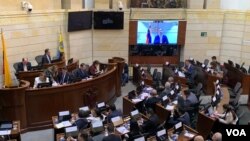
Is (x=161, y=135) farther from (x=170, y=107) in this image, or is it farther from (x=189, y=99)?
(x=189, y=99)

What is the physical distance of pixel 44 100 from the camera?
10102 millimetres

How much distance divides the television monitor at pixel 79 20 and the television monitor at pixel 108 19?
39cm

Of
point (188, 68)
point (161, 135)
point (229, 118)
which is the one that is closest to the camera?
point (161, 135)

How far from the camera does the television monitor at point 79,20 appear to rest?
50.6ft

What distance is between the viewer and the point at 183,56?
58.6 feet

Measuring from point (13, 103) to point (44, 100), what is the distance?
0.95 meters

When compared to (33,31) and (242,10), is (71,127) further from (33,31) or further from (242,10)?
(242,10)

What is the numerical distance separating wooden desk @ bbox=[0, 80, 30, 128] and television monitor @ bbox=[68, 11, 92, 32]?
6.25 metres

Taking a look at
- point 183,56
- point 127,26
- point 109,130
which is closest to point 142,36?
point 127,26

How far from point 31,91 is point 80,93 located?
1.69 meters

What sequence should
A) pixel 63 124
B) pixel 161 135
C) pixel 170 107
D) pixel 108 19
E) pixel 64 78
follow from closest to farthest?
pixel 161 135, pixel 63 124, pixel 170 107, pixel 64 78, pixel 108 19

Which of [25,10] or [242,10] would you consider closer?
[25,10]

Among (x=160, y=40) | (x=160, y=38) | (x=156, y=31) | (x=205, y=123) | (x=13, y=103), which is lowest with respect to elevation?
(x=205, y=123)

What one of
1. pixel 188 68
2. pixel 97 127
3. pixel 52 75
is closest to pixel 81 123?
pixel 97 127
